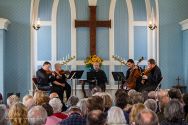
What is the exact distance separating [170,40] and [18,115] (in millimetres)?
9195

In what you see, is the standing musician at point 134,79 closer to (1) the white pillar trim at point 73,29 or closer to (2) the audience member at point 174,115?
(1) the white pillar trim at point 73,29

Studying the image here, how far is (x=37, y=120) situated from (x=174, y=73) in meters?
9.15

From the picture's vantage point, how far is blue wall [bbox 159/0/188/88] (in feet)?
44.7

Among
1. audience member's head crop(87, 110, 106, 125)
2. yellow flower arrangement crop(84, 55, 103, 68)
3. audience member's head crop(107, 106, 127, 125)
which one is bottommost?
audience member's head crop(107, 106, 127, 125)

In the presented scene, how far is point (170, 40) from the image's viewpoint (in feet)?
44.8

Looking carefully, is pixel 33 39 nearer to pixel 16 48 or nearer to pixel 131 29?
pixel 16 48

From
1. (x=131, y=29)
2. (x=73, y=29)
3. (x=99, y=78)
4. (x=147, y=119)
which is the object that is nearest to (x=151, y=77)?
(x=99, y=78)

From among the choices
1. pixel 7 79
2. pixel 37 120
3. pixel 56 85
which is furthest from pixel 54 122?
pixel 7 79

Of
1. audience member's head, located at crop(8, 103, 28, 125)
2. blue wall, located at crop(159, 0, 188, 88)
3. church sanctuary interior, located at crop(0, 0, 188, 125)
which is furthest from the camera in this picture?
blue wall, located at crop(159, 0, 188, 88)

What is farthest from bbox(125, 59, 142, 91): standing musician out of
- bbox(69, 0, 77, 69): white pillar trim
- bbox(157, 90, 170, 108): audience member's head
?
bbox(157, 90, 170, 108): audience member's head

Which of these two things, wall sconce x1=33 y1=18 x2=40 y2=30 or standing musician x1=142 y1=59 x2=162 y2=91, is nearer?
standing musician x1=142 y1=59 x2=162 y2=91

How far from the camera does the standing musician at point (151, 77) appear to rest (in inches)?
439

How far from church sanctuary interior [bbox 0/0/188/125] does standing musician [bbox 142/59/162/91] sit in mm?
51

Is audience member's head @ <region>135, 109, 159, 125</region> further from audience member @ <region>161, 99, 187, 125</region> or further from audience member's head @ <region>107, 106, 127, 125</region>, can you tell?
audience member's head @ <region>107, 106, 127, 125</region>
